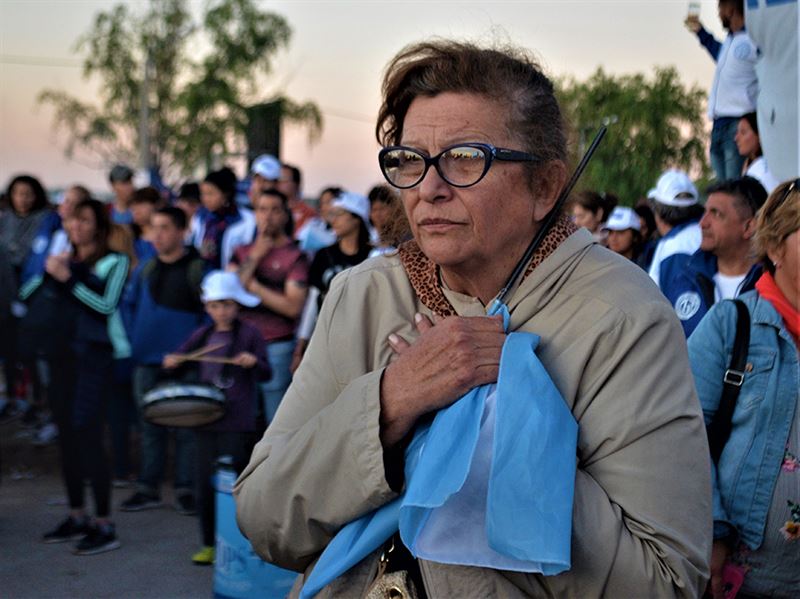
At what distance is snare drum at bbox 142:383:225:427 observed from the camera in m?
6.24

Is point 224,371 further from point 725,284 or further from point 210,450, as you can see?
point 725,284

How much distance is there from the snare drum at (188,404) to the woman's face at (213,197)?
10.7 feet


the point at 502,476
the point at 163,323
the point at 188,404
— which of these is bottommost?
the point at 188,404

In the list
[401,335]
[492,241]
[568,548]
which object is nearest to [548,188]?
[492,241]

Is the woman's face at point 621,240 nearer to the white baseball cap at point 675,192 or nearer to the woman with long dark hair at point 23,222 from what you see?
the white baseball cap at point 675,192

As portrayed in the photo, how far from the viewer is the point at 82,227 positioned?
7.09 m

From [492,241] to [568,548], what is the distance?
0.67m

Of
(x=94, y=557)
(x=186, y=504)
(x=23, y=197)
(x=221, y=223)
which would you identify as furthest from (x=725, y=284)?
(x=23, y=197)

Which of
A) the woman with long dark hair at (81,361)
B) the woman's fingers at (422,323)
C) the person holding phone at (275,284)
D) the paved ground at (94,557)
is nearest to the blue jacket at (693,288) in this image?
the woman's fingers at (422,323)

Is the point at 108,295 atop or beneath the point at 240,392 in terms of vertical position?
atop

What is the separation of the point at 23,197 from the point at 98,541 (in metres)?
5.07

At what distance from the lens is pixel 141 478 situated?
25.0ft

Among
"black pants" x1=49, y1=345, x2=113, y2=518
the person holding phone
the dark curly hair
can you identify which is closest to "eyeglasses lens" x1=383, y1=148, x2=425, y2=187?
the dark curly hair

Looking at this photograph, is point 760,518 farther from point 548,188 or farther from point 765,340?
point 548,188
